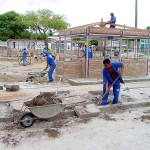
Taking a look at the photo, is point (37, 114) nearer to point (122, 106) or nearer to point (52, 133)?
point (52, 133)

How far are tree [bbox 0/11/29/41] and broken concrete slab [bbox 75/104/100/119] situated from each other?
56.8 meters

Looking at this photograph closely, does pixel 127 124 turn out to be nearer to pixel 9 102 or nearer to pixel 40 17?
pixel 9 102

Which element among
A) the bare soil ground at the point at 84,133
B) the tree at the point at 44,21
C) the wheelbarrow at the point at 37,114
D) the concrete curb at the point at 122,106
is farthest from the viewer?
the tree at the point at 44,21

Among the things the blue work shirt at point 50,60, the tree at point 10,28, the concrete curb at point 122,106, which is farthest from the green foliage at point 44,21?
the concrete curb at point 122,106

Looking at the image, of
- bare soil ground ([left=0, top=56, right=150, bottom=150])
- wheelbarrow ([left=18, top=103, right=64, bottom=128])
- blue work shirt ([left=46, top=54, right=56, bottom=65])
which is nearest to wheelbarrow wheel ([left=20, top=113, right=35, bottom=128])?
wheelbarrow ([left=18, top=103, right=64, bottom=128])

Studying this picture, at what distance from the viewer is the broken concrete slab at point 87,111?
829 cm

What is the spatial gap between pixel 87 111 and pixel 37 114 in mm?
1676

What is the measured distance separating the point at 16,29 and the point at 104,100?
57.6 m

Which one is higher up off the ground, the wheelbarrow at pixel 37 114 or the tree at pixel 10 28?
the tree at pixel 10 28

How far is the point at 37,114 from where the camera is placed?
7.27 m

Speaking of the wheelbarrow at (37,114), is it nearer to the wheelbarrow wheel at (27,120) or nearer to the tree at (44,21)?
the wheelbarrow wheel at (27,120)

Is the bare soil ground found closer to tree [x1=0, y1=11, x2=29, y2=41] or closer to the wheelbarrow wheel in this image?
the wheelbarrow wheel

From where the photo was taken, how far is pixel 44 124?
767 cm

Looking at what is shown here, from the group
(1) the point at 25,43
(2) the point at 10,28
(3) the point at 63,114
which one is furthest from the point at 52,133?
(2) the point at 10,28
